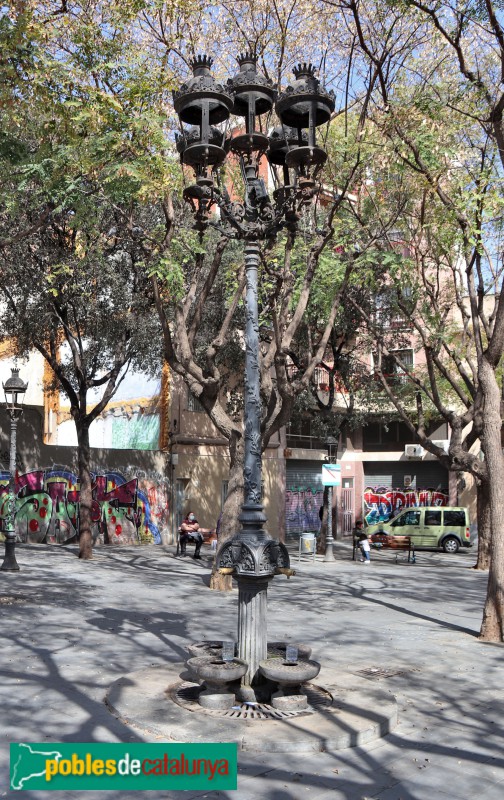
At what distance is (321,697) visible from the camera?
700cm

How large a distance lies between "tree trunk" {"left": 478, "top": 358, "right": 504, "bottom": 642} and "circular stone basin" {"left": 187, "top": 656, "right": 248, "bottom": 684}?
4847 millimetres

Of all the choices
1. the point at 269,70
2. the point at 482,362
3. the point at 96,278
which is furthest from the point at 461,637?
the point at 96,278

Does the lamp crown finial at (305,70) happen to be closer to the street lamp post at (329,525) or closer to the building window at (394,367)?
the street lamp post at (329,525)

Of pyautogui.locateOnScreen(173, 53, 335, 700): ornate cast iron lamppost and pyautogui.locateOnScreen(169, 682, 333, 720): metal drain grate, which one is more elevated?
pyautogui.locateOnScreen(173, 53, 335, 700): ornate cast iron lamppost

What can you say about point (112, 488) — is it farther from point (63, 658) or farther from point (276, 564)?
point (276, 564)

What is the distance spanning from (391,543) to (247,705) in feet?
61.2

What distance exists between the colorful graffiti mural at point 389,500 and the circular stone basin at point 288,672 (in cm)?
2691

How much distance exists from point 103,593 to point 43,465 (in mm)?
10364

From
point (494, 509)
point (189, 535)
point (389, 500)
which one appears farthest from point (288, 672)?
point (389, 500)

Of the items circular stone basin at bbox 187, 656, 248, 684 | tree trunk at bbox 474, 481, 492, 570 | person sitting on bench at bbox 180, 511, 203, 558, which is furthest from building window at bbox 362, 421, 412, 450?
circular stone basin at bbox 187, 656, 248, 684

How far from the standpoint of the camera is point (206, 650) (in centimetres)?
729

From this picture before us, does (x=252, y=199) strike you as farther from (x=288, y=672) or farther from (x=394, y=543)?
(x=394, y=543)

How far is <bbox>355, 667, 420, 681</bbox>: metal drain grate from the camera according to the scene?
823cm

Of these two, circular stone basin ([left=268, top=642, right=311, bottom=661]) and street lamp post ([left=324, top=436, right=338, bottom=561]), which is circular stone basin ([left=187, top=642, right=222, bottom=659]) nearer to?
circular stone basin ([left=268, top=642, right=311, bottom=661])
